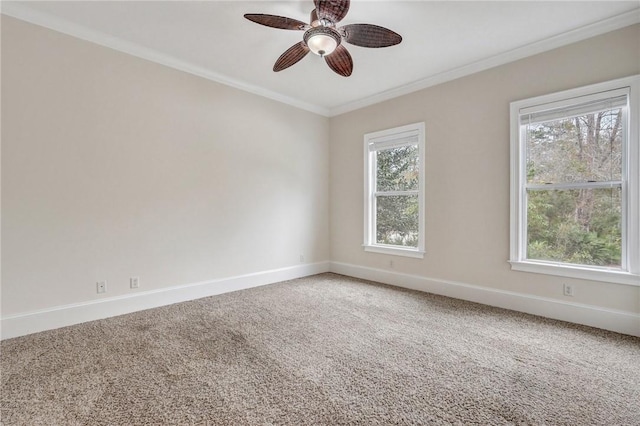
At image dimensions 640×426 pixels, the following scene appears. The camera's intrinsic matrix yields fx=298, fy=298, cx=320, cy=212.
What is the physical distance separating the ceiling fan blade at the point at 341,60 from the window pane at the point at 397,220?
2.05 m

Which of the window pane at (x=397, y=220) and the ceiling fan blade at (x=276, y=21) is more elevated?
the ceiling fan blade at (x=276, y=21)

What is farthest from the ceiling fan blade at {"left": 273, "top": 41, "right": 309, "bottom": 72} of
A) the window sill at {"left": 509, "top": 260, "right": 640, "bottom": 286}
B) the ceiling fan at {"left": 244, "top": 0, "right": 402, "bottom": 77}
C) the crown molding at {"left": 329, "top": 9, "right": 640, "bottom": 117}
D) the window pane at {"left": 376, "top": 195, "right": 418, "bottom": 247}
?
the window sill at {"left": 509, "top": 260, "right": 640, "bottom": 286}

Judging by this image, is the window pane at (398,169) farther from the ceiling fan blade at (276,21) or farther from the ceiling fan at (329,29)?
the ceiling fan blade at (276,21)

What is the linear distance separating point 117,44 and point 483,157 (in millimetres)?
4092

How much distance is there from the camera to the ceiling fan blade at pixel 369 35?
2.27m

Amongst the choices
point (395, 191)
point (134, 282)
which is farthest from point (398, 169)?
point (134, 282)

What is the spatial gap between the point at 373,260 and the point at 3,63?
177 inches

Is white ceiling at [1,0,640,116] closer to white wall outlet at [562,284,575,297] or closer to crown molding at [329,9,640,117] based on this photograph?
crown molding at [329,9,640,117]

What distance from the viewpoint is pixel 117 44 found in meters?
3.00

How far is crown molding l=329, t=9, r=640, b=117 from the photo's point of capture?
8.52ft

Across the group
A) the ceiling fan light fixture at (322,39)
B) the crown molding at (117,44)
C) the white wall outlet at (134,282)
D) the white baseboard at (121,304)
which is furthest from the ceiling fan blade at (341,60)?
the white wall outlet at (134,282)

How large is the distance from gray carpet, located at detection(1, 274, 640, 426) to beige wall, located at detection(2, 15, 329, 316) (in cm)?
59

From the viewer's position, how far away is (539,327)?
2.76 metres

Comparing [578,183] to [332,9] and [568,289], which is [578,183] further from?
[332,9]
